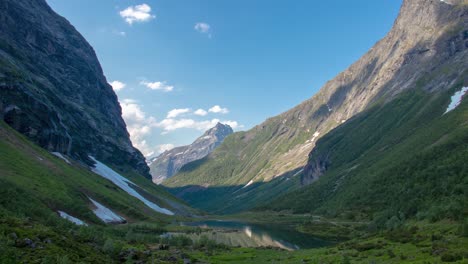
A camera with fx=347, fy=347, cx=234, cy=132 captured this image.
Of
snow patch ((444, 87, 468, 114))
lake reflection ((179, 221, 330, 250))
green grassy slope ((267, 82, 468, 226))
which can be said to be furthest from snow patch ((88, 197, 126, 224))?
snow patch ((444, 87, 468, 114))

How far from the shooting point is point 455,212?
50.4 m

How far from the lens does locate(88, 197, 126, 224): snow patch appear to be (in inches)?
4084

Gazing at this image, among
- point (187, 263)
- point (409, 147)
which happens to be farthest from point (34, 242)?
point (409, 147)

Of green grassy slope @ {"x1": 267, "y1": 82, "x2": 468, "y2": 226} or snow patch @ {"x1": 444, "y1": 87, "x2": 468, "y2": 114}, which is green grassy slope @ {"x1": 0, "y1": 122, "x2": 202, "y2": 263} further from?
snow patch @ {"x1": 444, "y1": 87, "x2": 468, "y2": 114}

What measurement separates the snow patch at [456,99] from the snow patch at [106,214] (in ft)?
533

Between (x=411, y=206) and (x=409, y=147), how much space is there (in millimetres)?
81450

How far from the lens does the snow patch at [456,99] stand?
175 m

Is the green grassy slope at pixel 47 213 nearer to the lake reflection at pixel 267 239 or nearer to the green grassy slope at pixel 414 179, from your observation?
the lake reflection at pixel 267 239

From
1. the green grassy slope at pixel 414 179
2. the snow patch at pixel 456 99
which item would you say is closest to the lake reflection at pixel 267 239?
the green grassy slope at pixel 414 179

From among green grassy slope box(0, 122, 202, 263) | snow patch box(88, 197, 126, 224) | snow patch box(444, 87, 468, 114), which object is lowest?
snow patch box(88, 197, 126, 224)

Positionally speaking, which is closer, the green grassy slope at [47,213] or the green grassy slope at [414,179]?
the green grassy slope at [47,213]

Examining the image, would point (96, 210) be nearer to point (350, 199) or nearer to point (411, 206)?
point (411, 206)

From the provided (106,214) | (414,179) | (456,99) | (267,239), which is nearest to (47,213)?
(106,214)

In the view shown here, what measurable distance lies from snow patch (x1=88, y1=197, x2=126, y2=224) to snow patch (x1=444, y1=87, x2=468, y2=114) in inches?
6397
